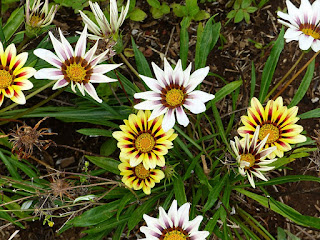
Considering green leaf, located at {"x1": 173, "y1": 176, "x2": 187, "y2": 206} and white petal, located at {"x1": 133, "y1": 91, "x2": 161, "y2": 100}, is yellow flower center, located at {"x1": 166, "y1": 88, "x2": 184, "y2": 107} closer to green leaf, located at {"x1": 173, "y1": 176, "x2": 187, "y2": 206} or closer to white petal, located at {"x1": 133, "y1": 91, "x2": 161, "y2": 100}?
white petal, located at {"x1": 133, "y1": 91, "x2": 161, "y2": 100}

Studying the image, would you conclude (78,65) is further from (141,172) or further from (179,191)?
(179,191)

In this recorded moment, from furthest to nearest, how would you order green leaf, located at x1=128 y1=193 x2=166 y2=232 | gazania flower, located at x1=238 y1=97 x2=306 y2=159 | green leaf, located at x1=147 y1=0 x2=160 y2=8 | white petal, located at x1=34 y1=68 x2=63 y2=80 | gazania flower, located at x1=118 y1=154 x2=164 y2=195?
1. green leaf, located at x1=147 y1=0 x2=160 y2=8
2. green leaf, located at x1=128 y1=193 x2=166 y2=232
3. gazania flower, located at x1=118 y1=154 x2=164 y2=195
4. gazania flower, located at x1=238 y1=97 x2=306 y2=159
5. white petal, located at x1=34 y1=68 x2=63 y2=80

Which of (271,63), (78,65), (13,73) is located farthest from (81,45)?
(271,63)

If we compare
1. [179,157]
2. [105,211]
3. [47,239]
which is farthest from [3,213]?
[179,157]

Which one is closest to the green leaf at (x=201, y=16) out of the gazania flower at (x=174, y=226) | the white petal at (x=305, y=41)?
the white petal at (x=305, y=41)

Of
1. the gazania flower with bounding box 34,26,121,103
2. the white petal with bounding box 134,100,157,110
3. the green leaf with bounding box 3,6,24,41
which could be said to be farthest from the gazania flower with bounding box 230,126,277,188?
the green leaf with bounding box 3,6,24,41

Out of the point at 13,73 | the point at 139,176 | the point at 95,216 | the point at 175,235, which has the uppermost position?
the point at 13,73

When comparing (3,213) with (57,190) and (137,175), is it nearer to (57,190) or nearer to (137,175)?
(57,190)

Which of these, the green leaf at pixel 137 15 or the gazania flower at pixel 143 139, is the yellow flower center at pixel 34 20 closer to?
the gazania flower at pixel 143 139
